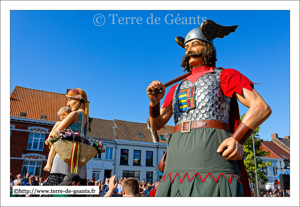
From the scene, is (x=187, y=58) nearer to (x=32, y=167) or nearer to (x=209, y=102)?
(x=209, y=102)

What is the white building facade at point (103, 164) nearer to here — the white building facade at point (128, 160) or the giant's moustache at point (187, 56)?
the white building facade at point (128, 160)

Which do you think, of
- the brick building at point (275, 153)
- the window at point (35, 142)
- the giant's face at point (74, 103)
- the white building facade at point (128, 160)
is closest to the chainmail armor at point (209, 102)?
the giant's face at point (74, 103)

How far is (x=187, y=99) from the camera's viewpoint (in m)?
2.63

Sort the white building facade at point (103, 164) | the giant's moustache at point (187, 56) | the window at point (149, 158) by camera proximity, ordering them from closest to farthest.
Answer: the giant's moustache at point (187, 56) < the white building facade at point (103, 164) < the window at point (149, 158)

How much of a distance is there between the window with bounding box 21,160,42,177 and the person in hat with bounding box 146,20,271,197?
21.8 meters

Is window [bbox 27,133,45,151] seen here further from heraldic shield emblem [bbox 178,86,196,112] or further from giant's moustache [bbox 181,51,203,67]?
heraldic shield emblem [bbox 178,86,196,112]

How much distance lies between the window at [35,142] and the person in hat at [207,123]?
21.8 metres

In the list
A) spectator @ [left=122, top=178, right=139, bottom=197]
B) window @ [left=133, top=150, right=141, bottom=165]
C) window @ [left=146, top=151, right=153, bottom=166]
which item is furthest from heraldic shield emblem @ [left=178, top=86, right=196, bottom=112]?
window @ [left=146, top=151, right=153, bottom=166]

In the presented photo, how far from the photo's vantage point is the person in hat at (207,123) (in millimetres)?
2225

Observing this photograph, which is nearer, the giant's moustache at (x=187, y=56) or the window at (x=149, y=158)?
the giant's moustache at (x=187, y=56)

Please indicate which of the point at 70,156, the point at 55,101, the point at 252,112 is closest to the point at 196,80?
the point at 252,112

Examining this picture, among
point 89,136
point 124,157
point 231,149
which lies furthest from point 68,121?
point 124,157

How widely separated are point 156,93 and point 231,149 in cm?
95

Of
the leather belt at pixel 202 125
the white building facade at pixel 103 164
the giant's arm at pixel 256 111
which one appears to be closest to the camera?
the giant's arm at pixel 256 111
